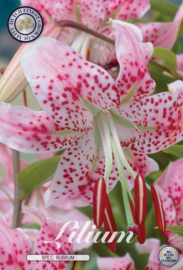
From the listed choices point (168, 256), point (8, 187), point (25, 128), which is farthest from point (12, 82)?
point (168, 256)

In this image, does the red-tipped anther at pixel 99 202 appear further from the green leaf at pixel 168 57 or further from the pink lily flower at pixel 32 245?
the green leaf at pixel 168 57

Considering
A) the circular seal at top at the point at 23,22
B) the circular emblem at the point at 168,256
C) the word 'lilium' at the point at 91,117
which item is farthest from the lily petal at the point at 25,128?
the circular emblem at the point at 168,256

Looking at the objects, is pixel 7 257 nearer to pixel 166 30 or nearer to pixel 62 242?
pixel 62 242

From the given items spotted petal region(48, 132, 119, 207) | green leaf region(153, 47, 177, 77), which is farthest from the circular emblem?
green leaf region(153, 47, 177, 77)

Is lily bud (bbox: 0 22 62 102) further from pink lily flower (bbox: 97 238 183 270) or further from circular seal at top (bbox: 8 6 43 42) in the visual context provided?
pink lily flower (bbox: 97 238 183 270)

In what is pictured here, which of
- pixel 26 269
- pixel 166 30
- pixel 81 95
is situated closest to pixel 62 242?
pixel 26 269
